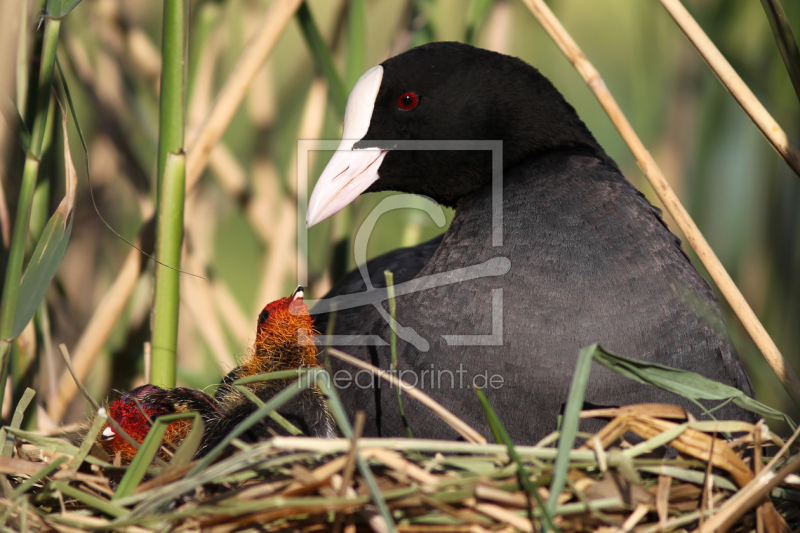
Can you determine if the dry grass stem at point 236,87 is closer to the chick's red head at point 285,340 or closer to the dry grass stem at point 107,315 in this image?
the dry grass stem at point 107,315

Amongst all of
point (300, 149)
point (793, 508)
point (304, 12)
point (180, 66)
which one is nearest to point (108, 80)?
point (300, 149)

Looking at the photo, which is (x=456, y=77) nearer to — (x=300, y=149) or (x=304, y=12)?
(x=304, y=12)

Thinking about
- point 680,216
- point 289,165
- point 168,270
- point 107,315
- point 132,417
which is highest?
point 289,165

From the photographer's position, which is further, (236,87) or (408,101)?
(236,87)

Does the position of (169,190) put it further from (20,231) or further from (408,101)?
(408,101)

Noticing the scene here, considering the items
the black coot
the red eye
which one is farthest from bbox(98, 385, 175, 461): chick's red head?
the red eye

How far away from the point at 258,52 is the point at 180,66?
0.77 feet

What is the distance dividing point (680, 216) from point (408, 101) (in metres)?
0.54

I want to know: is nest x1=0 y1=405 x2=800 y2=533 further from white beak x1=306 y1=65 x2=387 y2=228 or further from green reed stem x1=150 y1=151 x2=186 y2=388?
white beak x1=306 y1=65 x2=387 y2=228

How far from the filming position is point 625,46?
2.95 m

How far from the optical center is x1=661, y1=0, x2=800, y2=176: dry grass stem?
1117mm

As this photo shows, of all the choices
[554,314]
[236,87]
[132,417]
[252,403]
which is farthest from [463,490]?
[236,87]

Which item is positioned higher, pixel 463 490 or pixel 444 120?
pixel 444 120

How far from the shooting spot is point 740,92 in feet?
3.81
